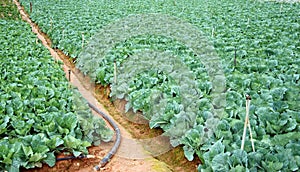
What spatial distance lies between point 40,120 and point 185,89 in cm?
302

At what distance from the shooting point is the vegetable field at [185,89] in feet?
16.4

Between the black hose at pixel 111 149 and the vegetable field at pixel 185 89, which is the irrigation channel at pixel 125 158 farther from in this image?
the vegetable field at pixel 185 89

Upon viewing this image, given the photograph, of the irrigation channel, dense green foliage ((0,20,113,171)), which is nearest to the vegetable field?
dense green foliage ((0,20,113,171))

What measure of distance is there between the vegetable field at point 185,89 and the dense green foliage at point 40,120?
2 cm

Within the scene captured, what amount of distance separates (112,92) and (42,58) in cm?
301

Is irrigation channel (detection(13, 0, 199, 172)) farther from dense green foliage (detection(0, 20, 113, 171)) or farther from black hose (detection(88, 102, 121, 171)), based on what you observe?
dense green foliage (detection(0, 20, 113, 171))

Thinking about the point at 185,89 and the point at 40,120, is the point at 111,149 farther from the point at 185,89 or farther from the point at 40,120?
the point at 185,89

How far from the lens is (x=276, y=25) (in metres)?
13.9

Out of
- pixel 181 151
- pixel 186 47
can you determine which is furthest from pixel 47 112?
pixel 186 47

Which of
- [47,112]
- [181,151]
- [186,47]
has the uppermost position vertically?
[186,47]

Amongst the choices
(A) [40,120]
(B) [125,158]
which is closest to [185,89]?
(B) [125,158]

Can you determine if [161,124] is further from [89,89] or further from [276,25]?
[276,25]

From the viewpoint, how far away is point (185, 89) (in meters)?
7.11

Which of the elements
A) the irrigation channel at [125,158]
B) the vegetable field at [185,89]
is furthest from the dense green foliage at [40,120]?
the irrigation channel at [125,158]
